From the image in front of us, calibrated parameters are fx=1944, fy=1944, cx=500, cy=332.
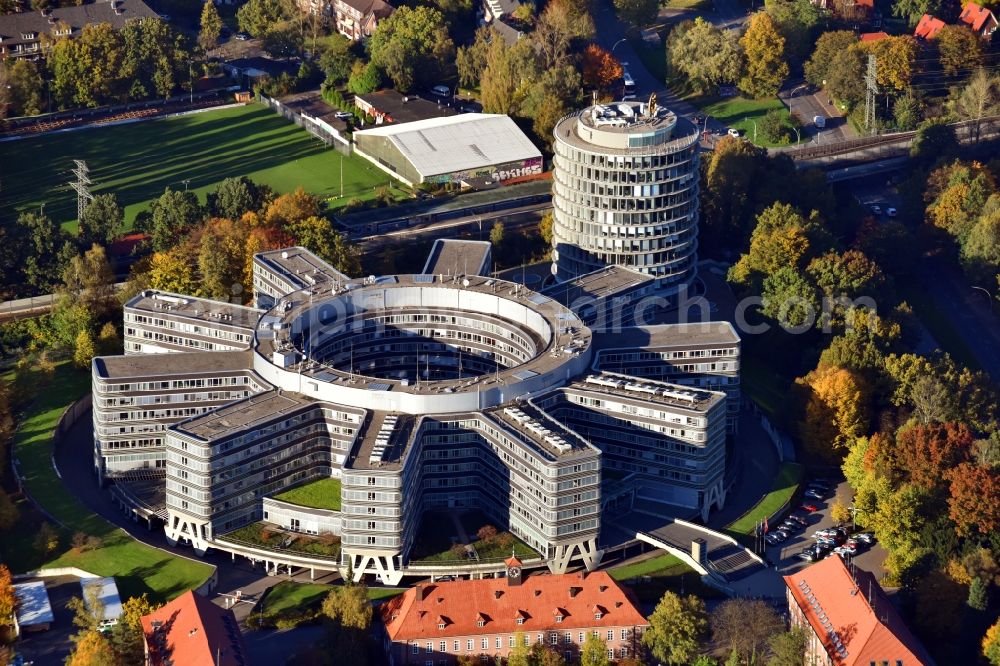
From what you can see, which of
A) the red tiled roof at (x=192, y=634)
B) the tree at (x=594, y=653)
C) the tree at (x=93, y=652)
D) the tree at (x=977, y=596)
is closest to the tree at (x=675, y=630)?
the tree at (x=594, y=653)

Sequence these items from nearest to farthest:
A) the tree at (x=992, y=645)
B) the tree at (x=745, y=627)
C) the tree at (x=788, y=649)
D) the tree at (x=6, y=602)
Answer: the tree at (x=788, y=649)
the tree at (x=992, y=645)
the tree at (x=745, y=627)
the tree at (x=6, y=602)

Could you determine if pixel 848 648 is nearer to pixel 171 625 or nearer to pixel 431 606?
pixel 431 606

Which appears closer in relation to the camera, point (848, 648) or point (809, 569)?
point (848, 648)

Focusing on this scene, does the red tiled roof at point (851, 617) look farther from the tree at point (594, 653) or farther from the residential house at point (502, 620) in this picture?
the tree at point (594, 653)

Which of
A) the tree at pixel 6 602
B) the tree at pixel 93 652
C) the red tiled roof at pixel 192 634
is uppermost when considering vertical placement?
the red tiled roof at pixel 192 634

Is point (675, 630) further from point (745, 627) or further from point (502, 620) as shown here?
point (502, 620)

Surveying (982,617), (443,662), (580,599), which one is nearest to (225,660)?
(443,662)
